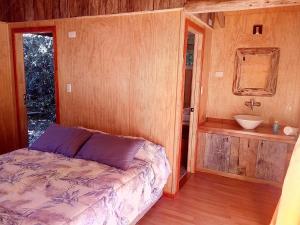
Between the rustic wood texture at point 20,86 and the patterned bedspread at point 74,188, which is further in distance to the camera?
the rustic wood texture at point 20,86

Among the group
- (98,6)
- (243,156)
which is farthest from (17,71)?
(243,156)

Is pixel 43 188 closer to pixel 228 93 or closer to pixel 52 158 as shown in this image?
pixel 52 158

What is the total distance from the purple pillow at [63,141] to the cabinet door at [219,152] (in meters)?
1.76

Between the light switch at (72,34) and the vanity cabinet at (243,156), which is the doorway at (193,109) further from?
the light switch at (72,34)

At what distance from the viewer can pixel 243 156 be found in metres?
3.32

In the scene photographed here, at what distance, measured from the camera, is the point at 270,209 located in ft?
8.80

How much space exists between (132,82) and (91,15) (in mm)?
1038

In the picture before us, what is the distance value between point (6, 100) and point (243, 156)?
373 centimetres

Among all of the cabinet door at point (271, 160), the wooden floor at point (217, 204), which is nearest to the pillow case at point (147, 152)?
the wooden floor at point (217, 204)

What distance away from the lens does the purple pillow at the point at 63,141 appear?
2.61 meters

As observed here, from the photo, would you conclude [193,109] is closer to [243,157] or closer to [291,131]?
[243,157]

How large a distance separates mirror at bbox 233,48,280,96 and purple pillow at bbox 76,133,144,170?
6.61 feet

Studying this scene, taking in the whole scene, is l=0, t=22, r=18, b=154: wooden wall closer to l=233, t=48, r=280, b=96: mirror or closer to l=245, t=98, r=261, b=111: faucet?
l=233, t=48, r=280, b=96: mirror

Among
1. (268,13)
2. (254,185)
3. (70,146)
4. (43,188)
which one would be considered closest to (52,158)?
(70,146)
